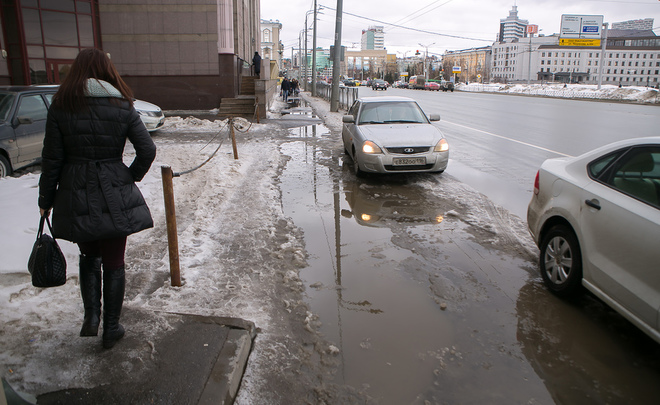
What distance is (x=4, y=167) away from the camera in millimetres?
8352

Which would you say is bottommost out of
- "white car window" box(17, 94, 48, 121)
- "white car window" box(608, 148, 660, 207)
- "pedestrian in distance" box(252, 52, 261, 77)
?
"white car window" box(608, 148, 660, 207)

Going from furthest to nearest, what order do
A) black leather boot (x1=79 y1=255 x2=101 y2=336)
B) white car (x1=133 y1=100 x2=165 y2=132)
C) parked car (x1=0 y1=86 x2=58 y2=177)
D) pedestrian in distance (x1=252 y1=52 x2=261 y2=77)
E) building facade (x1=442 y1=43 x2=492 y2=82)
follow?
building facade (x1=442 y1=43 x2=492 y2=82) < pedestrian in distance (x1=252 y1=52 x2=261 y2=77) < white car (x1=133 y1=100 x2=165 y2=132) < parked car (x1=0 y1=86 x2=58 y2=177) < black leather boot (x1=79 y1=255 x2=101 y2=336)

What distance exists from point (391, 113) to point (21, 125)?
7.09m

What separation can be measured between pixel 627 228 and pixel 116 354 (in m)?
3.60

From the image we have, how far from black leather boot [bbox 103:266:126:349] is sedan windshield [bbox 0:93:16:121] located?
7263 mm

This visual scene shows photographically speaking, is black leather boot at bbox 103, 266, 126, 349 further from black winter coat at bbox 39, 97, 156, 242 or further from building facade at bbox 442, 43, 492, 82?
building facade at bbox 442, 43, 492, 82

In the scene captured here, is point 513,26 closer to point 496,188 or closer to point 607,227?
point 496,188

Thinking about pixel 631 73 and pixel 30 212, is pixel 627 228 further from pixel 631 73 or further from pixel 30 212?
pixel 631 73

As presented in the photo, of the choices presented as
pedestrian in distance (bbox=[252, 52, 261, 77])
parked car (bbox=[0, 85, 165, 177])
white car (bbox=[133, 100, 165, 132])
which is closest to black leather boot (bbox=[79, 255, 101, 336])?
parked car (bbox=[0, 85, 165, 177])

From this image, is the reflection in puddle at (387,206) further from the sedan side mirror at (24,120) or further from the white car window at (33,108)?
the white car window at (33,108)

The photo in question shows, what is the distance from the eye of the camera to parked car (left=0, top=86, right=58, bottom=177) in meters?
Answer: 8.48

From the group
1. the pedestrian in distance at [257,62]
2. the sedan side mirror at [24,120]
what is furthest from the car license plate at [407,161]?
the pedestrian in distance at [257,62]

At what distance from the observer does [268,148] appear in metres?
13.0

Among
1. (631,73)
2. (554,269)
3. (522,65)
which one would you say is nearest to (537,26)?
(522,65)
